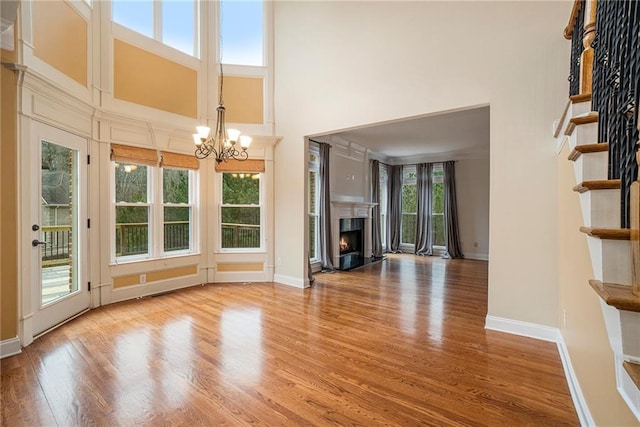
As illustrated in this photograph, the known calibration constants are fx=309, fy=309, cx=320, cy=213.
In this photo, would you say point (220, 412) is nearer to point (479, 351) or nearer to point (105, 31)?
point (479, 351)

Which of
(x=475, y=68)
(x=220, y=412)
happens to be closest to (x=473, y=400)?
(x=220, y=412)

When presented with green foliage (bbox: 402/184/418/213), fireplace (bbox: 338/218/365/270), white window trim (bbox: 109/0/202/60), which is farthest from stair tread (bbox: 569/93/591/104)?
green foliage (bbox: 402/184/418/213)

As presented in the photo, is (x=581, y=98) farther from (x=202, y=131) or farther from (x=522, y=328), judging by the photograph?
(x=202, y=131)

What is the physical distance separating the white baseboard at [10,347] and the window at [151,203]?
1678 millimetres

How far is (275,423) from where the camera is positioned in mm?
1914

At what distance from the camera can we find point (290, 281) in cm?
541

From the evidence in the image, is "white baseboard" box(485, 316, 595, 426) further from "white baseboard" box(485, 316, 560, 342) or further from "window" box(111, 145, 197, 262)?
"window" box(111, 145, 197, 262)

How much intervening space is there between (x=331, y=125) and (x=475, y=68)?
2092mm

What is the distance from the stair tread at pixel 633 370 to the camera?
3.41ft

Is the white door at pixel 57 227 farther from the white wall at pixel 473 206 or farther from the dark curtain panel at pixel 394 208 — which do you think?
the white wall at pixel 473 206

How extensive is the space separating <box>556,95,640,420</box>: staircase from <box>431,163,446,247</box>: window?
803 cm

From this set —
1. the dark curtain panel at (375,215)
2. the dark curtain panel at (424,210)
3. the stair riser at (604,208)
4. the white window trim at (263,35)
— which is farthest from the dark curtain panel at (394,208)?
the stair riser at (604,208)

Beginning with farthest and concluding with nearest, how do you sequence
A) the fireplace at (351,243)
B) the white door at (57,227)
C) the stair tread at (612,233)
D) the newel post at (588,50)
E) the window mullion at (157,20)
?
the fireplace at (351,243), the window mullion at (157,20), the white door at (57,227), the newel post at (588,50), the stair tread at (612,233)

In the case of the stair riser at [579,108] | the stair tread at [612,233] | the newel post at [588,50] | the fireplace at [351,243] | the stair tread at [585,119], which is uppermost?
the newel post at [588,50]
